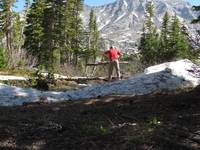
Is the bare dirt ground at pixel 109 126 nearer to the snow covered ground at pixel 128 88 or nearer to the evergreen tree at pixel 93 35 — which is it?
the snow covered ground at pixel 128 88

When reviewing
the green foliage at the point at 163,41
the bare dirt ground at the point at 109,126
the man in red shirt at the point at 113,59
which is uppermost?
the green foliage at the point at 163,41

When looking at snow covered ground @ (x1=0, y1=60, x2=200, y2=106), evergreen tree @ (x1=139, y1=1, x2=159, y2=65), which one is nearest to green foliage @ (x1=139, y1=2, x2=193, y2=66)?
evergreen tree @ (x1=139, y1=1, x2=159, y2=65)

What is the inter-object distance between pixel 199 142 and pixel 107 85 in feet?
33.6

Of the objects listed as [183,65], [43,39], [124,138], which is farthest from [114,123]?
[43,39]

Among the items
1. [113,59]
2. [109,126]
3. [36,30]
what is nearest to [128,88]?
[113,59]

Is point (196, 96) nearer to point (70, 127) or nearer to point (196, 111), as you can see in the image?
point (196, 111)

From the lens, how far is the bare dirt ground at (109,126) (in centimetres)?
736

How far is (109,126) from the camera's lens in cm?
841

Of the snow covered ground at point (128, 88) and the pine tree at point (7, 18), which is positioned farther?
the pine tree at point (7, 18)

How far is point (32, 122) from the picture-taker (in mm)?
9328

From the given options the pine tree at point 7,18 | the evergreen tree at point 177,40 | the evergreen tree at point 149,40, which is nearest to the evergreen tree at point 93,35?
the evergreen tree at point 149,40

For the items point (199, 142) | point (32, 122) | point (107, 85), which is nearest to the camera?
point (199, 142)

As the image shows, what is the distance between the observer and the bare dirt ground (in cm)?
736

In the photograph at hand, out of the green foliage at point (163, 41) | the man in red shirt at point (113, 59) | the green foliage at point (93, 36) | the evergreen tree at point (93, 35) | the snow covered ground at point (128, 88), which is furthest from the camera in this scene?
the evergreen tree at point (93, 35)
